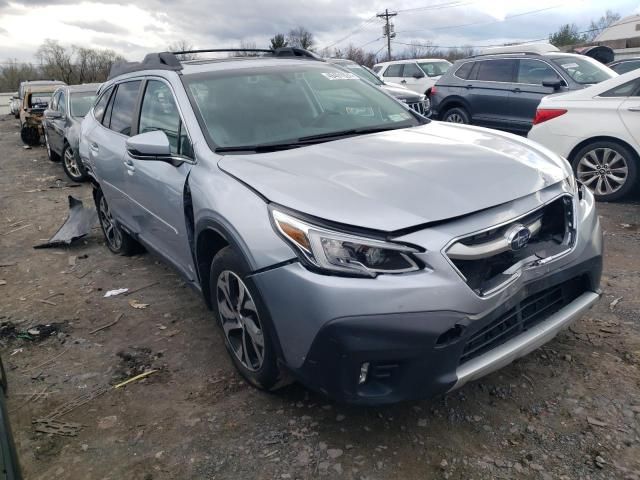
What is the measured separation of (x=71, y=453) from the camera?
2.67 meters

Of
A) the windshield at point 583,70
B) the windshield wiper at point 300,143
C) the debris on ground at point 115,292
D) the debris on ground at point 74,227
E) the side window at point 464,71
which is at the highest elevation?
the side window at point 464,71

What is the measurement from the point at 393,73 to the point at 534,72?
8.06 m

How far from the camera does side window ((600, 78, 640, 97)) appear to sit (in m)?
6.00

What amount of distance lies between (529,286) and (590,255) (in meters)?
0.54

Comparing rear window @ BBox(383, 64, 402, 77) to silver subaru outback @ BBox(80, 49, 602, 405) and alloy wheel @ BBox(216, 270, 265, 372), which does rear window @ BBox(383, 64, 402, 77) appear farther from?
alloy wheel @ BBox(216, 270, 265, 372)

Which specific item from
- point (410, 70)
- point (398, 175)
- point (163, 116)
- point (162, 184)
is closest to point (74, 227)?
point (163, 116)

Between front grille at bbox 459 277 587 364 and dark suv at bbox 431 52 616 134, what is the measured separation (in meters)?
6.85

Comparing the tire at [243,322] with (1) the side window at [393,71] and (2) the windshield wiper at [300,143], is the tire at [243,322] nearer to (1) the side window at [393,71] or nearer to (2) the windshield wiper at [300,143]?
(2) the windshield wiper at [300,143]

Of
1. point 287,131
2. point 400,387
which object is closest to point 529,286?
point 400,387

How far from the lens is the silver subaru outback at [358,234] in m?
2.19

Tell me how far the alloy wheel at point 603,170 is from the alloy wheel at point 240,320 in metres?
4.66

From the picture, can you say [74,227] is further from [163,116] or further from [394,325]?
[394,325]

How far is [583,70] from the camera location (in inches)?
347

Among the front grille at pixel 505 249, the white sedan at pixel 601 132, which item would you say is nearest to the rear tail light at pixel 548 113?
the white sedan at pixel 601 132
